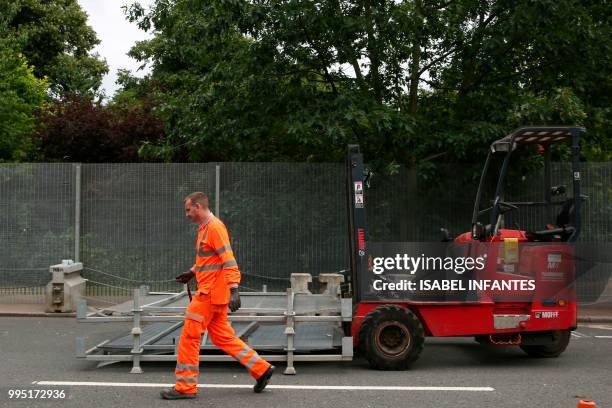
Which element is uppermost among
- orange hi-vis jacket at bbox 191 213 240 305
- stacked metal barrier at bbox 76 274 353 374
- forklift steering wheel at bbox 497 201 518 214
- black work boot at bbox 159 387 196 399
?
forklift steering wheel at bbox 497 201 518 214

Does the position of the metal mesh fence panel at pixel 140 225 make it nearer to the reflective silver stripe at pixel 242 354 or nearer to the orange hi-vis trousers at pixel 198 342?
the orange hi-vis trousers at pixel 198 342

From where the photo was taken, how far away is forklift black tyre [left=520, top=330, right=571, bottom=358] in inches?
326

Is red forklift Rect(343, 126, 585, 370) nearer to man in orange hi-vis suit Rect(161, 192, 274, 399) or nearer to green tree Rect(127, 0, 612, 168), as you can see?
man in orange hi-vis suit Rect(161, 192, 274, 399)

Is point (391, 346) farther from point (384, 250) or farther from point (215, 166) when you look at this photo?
Result: point (215, 166)

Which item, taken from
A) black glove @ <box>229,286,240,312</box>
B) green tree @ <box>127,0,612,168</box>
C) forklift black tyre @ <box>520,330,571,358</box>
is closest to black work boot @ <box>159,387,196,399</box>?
black glove @ <box>229,286,240,312</box>

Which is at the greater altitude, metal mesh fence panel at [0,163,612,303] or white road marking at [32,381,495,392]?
metal mesh fence panel at [0,163,612,303]

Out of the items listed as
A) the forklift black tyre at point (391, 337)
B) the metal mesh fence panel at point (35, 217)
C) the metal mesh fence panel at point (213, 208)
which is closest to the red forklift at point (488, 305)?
the forklift black tyre at point (391, 337)

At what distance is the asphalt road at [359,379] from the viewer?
636cm

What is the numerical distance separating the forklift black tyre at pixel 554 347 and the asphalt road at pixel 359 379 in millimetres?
106

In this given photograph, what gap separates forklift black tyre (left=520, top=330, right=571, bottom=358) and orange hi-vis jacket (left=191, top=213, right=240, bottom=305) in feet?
13.4

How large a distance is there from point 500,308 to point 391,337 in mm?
1301

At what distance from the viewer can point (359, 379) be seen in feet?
24.0

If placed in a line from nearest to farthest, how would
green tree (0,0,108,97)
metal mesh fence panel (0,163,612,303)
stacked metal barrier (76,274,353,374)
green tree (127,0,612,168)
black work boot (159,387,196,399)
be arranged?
black work boot (159,387,196,399) → stacked metal barrier (76,274,353,374) → green tree (127,0,612,168) → metal mesh fence panel (0,163,612,303) → green tree (0,0,108,97)

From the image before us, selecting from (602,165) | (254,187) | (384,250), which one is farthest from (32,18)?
(384,250)
